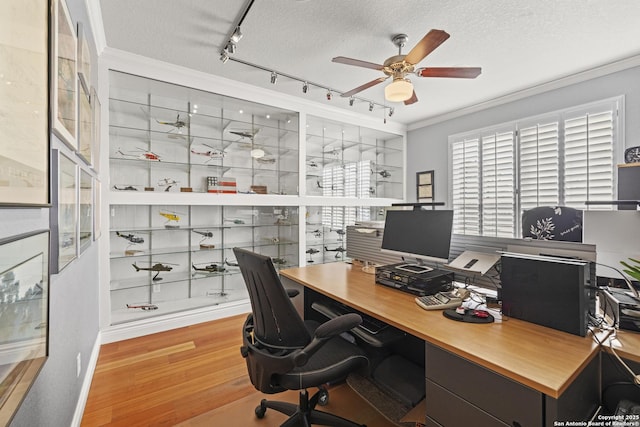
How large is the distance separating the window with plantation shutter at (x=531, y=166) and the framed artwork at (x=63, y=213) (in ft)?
14.5

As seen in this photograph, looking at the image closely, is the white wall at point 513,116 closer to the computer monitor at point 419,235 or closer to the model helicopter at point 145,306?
the computer monitor at point 419,235

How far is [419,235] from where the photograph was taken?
1.86 meters

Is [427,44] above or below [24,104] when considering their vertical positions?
above

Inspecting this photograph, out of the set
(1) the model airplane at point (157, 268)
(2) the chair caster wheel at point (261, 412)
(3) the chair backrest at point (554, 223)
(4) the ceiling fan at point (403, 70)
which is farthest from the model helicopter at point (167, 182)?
(3) the chair backrest at point (554, 223)

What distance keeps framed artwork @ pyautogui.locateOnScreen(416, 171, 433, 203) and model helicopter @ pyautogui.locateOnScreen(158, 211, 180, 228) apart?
151 inches

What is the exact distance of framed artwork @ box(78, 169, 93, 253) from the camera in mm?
1662

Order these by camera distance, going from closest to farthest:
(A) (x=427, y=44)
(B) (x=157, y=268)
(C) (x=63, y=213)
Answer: (C) (x=63, y=213)
(A) (x=427, y=44)
(B) (x=157, y=268)

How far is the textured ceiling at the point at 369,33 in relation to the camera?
6.98ft

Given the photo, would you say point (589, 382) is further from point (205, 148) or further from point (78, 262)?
point (205, 148)

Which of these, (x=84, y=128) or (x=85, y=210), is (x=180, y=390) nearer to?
(x=85, y=210)

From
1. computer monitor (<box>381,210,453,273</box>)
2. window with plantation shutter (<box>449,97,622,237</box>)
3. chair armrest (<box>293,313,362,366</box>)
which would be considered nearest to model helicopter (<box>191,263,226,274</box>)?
computer monitor (<box>381,210,453,273</box>)


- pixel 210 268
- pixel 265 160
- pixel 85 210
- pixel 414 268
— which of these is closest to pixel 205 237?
pixel 210 268

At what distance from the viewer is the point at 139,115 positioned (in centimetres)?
318

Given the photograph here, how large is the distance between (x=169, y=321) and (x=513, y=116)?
489cm
